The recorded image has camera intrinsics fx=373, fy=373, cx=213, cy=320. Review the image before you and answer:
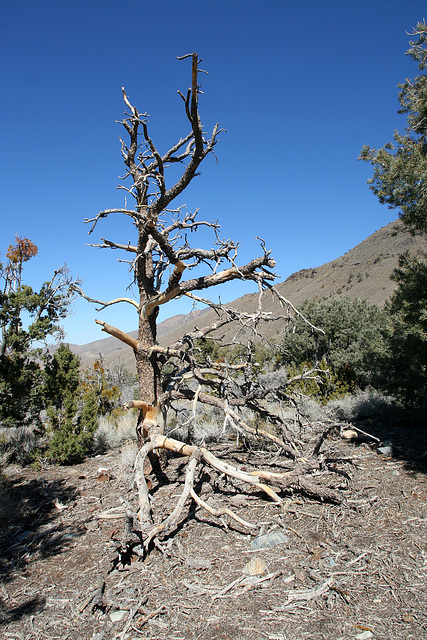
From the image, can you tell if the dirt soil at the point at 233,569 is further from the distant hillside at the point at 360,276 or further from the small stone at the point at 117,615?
the distant hillside at the point at 360,276

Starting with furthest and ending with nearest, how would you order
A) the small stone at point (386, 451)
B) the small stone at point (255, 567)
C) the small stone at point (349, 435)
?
the small stone at point (349, 435) → the small stone at point (386, 451) → the small stone at point (255, 567)

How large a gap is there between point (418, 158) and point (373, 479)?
15.1 feet

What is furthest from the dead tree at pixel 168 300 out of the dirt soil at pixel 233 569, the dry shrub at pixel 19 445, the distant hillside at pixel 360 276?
the distant hillside at pixel 360 276

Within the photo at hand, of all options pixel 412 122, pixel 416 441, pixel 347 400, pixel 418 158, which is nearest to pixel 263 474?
pixel 416 441

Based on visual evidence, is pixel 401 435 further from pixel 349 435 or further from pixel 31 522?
pixel 31 522

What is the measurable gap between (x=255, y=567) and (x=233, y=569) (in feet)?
0.72

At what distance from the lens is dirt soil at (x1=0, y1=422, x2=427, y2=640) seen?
2943mm

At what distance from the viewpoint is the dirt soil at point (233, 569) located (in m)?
2.94

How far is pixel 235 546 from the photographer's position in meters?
4.07

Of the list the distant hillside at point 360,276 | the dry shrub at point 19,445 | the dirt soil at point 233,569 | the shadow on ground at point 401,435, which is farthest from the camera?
the distant hillside at point 360,276

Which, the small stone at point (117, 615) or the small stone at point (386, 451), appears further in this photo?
the small stone at point (386, 451)

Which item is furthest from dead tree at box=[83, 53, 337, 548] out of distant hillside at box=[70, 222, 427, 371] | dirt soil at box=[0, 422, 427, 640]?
distant hillside at box=[70, 222, 427, 371]

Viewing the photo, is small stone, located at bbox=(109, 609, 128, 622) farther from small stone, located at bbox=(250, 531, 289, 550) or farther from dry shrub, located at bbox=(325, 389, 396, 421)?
dry shrub, located at bbox=(325, 389, 396, 421)

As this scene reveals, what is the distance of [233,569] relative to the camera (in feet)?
11.9
